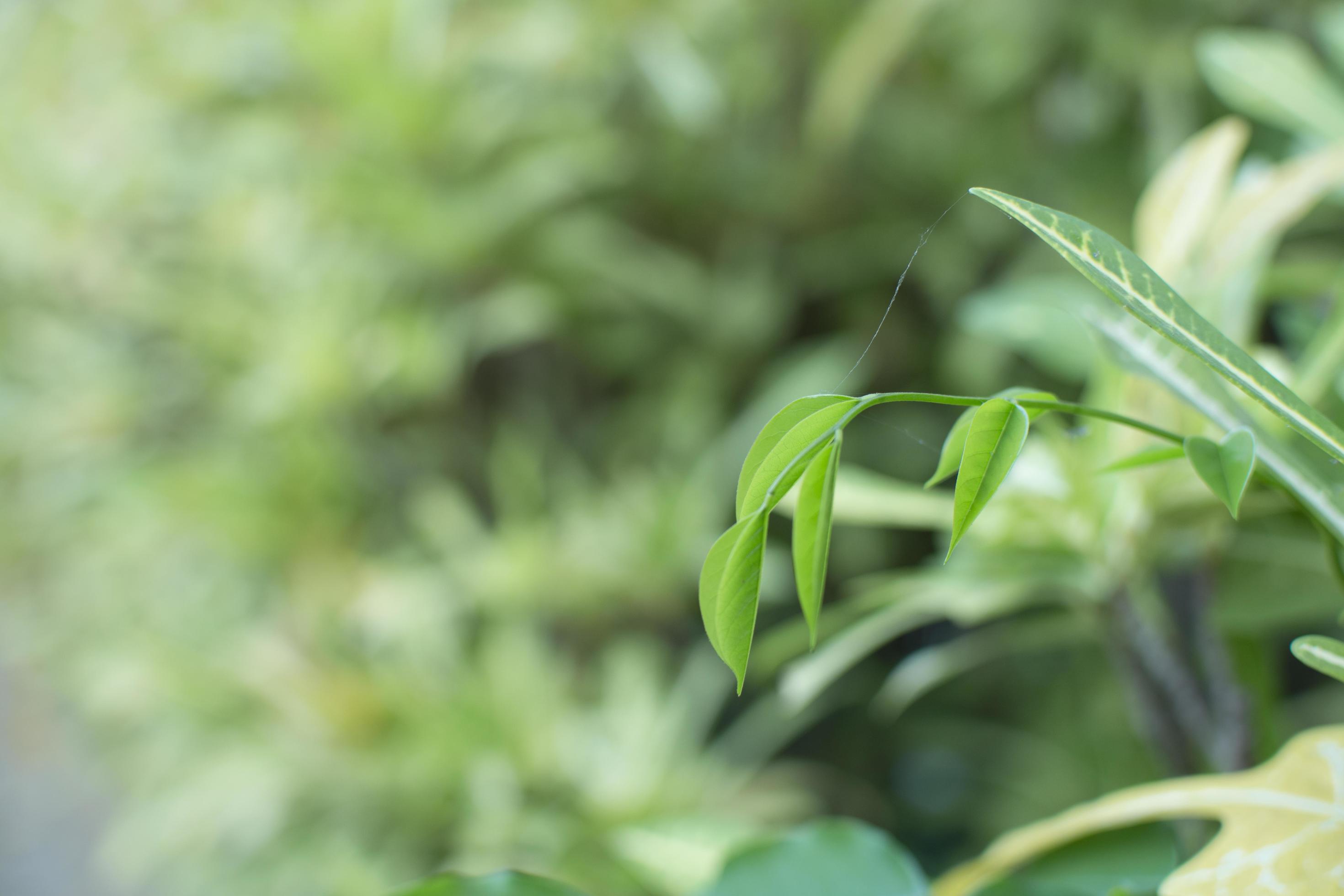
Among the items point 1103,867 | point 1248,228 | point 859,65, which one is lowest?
point 1103,867

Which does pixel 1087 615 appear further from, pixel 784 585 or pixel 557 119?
pixel 557 119

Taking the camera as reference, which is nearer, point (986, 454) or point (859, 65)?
Result: point (986, 454)

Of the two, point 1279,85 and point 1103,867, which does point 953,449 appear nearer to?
point 1103,867

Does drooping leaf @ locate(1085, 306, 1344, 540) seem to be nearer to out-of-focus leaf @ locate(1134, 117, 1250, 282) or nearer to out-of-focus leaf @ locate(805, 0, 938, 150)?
out-of-focus leaf @ locate(1134, 117, 1250, 282)

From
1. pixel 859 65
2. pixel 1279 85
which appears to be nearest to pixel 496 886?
pixel 1279 85

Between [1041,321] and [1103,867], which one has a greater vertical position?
[1041,321]

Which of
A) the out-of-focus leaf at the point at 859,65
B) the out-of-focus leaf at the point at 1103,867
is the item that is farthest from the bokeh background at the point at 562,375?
the out-of-focus leaf at the point at 1103,867


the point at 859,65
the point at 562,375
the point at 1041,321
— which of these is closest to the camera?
the point at 1041,321
